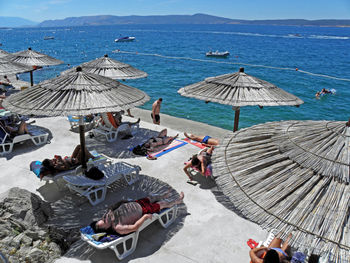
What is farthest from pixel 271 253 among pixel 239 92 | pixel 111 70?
pixel 111 70

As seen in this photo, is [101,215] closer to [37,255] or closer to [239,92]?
[37,255]

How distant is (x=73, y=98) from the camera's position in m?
4.89

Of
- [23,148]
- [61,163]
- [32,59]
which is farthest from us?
[32,59]

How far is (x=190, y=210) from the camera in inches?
213

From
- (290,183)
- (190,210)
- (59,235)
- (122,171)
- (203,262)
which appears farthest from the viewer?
(122,171)

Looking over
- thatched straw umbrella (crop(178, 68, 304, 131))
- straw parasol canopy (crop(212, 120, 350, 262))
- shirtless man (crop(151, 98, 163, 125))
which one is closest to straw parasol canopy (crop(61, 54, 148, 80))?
shirtless man (crop(151, 98, 163, 125))

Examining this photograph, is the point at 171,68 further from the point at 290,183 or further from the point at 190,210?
the point at 290,183

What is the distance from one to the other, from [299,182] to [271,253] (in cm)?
117

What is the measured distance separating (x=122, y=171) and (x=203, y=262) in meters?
2.60

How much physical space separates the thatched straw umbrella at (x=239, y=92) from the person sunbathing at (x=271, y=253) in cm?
312

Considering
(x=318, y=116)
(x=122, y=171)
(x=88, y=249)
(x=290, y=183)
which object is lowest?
(x=318, y=116)

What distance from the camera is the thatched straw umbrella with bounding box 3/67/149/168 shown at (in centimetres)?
471

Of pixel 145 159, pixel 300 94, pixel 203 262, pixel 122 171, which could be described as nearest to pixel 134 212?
pixel 203 262

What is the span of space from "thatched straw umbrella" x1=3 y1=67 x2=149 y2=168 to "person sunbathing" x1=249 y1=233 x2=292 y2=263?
10.3ft
